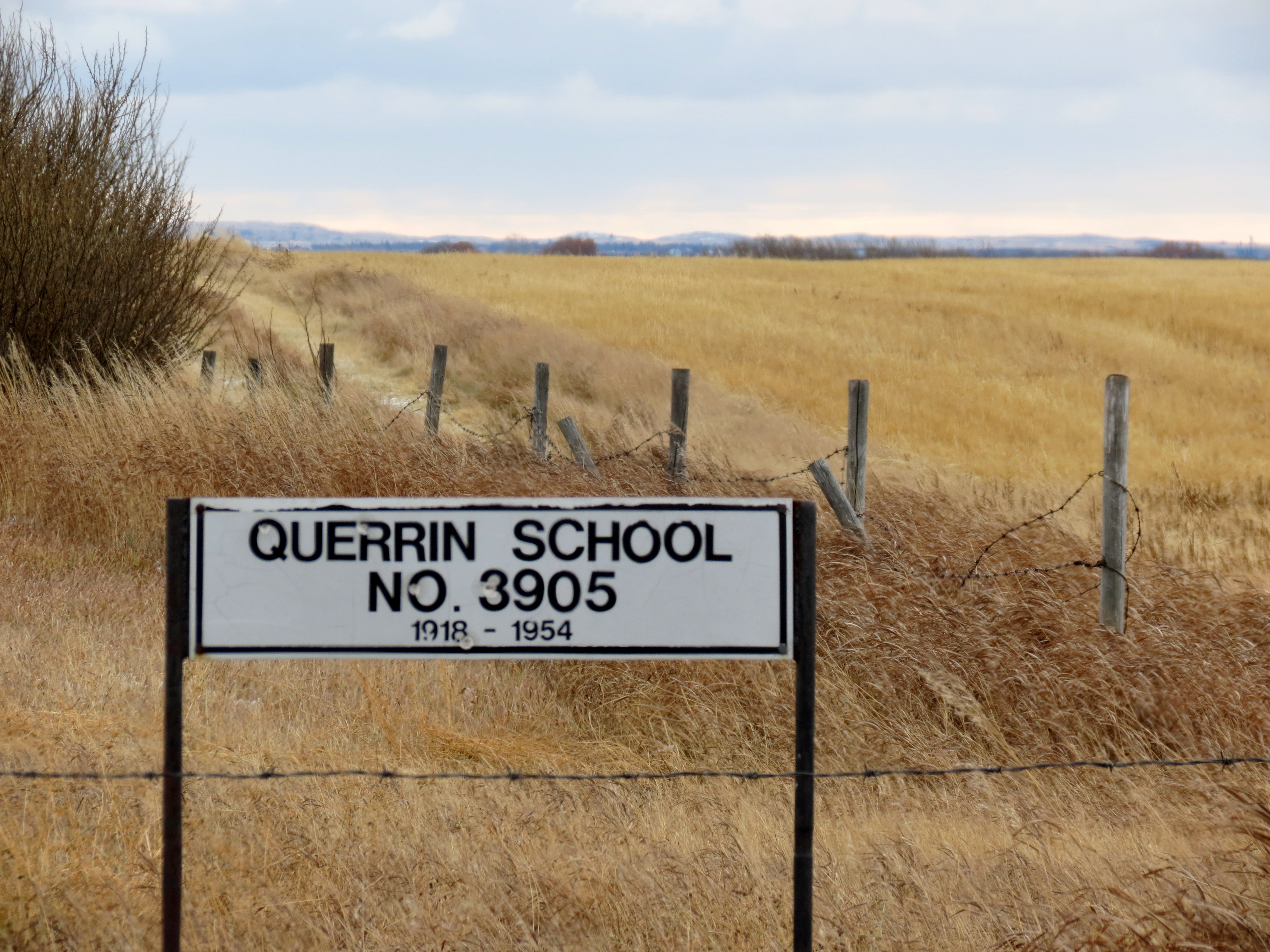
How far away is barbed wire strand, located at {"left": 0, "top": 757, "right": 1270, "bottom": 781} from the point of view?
3062 millimetres

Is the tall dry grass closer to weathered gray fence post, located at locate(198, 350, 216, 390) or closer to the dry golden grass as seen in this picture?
the dry golden grass

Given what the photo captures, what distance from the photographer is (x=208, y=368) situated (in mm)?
14617

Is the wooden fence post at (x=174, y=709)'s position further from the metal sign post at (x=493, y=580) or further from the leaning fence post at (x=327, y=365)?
the leaning fence post at (x=327, y=365)

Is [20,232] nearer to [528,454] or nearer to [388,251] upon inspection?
[528,454]

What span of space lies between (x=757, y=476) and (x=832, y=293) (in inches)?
1132

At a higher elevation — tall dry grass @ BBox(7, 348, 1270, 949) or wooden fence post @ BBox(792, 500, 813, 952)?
wooden fence post @ BBox(792, 500, 813, 952)

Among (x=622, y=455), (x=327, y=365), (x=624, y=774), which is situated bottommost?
(x=624, y=774)

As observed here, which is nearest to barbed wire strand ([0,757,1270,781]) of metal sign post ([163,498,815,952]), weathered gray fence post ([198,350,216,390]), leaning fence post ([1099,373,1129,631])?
metal sign post ([163,498,815,952])

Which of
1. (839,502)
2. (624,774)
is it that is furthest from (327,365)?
(624,774)

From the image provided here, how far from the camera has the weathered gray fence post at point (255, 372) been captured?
11.7 m

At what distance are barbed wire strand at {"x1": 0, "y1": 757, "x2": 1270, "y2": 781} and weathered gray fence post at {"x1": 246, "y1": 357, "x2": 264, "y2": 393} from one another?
808 centimetres

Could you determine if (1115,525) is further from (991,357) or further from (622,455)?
(991,357)

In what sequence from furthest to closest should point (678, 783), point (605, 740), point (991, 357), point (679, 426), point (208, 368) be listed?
point (991, 357) → point (208, 368) → point (679, 426) → point (605, 740) → point (678, 783)

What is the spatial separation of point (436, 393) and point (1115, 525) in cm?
960
